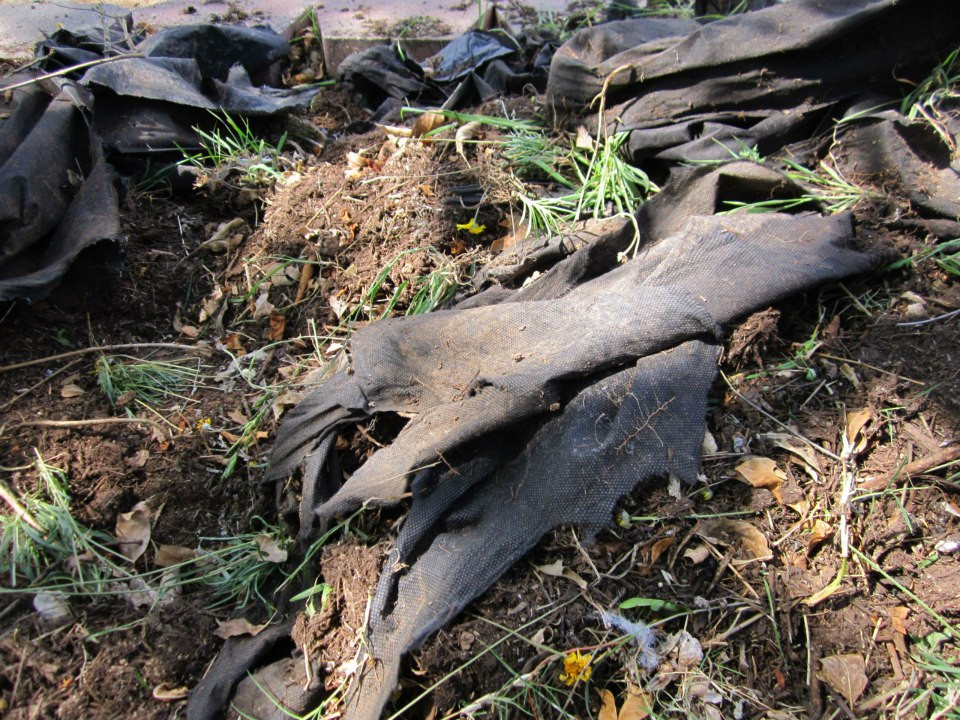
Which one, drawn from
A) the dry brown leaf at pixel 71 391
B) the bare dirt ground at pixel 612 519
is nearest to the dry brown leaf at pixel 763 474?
the bare dirt ground at pixel 612 519

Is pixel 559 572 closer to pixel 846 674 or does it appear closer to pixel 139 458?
pixel 846 674

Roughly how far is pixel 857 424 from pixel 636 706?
0.93 m

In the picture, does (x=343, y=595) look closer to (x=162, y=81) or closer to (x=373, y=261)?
(x=373, y=261)

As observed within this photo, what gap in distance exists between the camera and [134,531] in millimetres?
1749

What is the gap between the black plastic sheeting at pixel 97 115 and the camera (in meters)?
2.12

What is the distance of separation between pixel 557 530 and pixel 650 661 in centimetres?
34

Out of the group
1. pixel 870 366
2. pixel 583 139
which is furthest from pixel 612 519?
pixel 583 139

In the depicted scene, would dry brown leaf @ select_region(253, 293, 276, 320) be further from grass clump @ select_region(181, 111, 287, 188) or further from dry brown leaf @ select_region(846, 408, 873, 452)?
dry brown leaf @ select_region(846, 408, 873, 452)

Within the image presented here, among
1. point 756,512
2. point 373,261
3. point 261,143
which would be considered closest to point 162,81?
point 261,143

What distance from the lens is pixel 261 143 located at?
271cm

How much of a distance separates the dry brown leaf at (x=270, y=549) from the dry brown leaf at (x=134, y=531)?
291mm

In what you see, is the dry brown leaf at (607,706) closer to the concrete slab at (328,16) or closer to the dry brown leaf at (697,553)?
the dry brown leaf at (697,553)

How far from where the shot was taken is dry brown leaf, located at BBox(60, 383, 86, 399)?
2.00 metres

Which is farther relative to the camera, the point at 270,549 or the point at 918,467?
the point at 270,549
